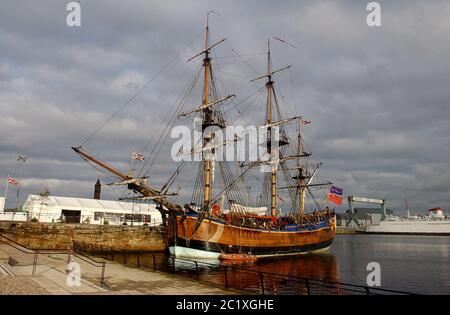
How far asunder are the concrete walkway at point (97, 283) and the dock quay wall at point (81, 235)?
15.1 m

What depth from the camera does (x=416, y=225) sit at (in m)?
151

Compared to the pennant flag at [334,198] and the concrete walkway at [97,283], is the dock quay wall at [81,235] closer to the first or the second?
the concrete walkway at [97,283]

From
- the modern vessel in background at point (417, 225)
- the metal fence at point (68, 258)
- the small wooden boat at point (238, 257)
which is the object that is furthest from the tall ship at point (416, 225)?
the metal fence at point (68, 258)

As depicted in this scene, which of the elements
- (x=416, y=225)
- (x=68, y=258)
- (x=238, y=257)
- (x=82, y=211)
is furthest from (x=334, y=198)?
(x=416, y=225)

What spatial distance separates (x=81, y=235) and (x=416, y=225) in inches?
6033

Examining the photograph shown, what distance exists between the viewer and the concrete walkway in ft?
39.6

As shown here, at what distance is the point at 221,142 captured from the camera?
43219 mm

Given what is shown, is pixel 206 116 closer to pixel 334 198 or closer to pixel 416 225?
pixel 334 198

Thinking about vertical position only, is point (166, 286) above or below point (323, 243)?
above

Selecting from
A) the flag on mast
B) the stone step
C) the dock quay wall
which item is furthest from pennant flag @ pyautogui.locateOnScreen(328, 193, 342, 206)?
the stone step

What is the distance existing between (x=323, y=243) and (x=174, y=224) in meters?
30.2

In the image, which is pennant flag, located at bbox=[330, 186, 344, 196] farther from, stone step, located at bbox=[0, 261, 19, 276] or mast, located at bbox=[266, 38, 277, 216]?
stone step, located at bbox=[0, 261, 19, 276]
